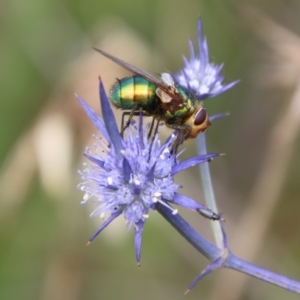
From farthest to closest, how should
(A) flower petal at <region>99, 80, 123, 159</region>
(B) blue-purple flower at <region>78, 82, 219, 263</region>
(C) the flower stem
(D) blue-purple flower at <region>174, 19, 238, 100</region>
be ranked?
(D) blue-purple flower at <region>174, 19, 238, 100</region> → (C) the flower stem → (B) blue-purple flower at <region>78, 82, 219, 263</region> → (A) flower petal at <region>99, 80, 123, 159</region>

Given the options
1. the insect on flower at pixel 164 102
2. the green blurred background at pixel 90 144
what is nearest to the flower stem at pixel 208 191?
the insect on flower at pixel 164 102

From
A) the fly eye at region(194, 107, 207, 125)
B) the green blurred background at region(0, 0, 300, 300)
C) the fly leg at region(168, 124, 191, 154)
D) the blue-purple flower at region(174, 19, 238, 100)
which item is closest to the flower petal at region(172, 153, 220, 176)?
the fly leg at region(168, 124, 191, 154)

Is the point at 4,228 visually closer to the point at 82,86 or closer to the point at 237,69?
the point at 82,86

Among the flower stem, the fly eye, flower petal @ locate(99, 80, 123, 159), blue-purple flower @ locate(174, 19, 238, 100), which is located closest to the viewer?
flower petal @ locate(99, 80, 123, 159)

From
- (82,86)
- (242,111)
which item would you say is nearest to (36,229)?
(82,86)

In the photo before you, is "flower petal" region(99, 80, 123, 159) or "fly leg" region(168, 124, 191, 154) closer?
"flower petal" region(99, 80, 123, 159)

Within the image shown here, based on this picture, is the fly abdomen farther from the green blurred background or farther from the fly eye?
the green blurred background

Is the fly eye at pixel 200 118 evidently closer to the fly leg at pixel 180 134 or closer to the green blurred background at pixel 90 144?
the fly leg at pixel 180 134
